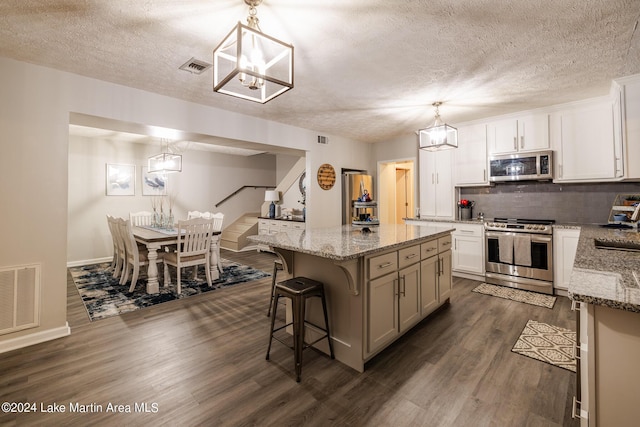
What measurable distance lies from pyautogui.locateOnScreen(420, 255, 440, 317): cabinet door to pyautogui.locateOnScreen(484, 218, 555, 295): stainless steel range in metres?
1.60

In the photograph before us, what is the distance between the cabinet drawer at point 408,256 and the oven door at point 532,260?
2.11 meters

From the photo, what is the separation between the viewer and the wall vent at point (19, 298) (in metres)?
2.44

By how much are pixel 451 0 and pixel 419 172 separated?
11.7 feet

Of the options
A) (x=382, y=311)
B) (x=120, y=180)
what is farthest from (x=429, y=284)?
(x=120, y=180)

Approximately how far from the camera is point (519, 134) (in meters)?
4.07

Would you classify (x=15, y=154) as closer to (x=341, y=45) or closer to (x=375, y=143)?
(x=341, y=45)

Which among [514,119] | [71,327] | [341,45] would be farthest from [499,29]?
[71,327]

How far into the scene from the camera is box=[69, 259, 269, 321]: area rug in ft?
11.0

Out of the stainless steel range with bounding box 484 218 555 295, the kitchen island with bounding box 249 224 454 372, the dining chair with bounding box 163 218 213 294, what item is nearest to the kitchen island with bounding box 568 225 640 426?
the kitchen island with bounding box 249 224 454 372

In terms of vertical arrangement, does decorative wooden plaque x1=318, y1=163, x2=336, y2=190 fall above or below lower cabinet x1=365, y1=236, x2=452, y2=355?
above

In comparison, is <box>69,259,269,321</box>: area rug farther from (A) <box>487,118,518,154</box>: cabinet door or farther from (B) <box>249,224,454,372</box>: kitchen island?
(A) <box>487,118,518,154</box>: cabinet door

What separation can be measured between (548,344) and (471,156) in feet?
9.74

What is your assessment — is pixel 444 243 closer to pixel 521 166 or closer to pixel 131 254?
pixel 521 166

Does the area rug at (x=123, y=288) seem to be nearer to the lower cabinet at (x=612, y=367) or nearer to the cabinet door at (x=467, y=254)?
the cabinet door at (x=467, y=254)
